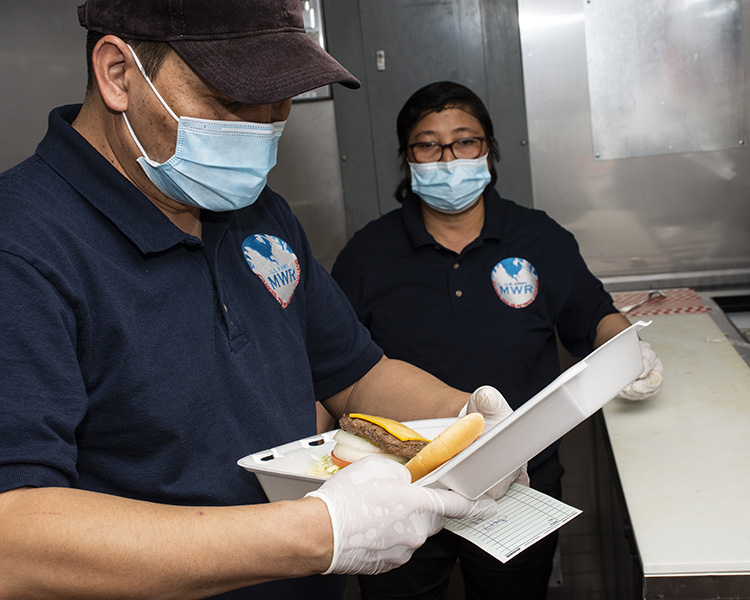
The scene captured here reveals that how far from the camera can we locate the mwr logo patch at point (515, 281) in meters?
1.88

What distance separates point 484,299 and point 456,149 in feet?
1.38

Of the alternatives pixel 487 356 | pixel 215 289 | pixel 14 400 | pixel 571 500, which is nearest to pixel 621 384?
pixel 215 289

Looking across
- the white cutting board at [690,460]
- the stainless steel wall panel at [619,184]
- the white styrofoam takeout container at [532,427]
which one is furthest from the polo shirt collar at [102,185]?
the stainless steel wall panel at [619,184]

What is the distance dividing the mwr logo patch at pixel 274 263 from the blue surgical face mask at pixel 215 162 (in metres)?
0.10

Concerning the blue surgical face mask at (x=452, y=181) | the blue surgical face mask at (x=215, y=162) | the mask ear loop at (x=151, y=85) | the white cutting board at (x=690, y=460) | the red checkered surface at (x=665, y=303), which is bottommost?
the white cutting board at (x=690, y=460)

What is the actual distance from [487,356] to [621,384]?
3.01 feet

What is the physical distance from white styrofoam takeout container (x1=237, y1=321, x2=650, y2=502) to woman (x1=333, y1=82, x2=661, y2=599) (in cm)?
90

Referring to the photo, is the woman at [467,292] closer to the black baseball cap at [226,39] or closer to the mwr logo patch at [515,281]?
the mwr logo patch at [515,281]

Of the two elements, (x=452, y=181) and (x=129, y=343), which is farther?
(x=452, y=181)

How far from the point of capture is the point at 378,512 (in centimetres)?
84

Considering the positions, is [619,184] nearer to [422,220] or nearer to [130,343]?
[422,220]

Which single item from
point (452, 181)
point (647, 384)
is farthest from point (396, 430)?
point (452, 181)

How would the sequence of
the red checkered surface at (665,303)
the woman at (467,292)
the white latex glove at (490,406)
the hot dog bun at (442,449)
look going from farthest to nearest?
the red checkered surface at (665,303) → the woman at (467,292) → the white latex glove at (490,406) → the hot dog bun at (442,449)

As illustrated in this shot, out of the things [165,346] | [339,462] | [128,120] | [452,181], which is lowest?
[339,462]
